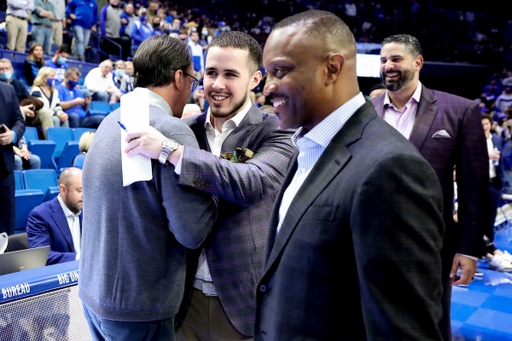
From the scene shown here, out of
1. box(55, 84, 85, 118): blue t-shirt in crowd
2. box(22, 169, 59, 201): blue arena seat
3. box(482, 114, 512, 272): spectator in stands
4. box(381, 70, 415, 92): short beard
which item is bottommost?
box(482, 114, 512, 272): spectator in stands

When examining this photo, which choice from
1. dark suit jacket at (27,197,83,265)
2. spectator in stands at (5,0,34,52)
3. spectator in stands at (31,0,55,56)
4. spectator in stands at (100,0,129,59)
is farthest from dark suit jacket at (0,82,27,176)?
spectator in stands at (100,0,129,59)

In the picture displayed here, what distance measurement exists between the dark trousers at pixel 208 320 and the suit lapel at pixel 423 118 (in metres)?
1.28

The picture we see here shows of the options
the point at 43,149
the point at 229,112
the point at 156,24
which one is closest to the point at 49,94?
the point at 43,149

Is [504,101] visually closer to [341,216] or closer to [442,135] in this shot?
[442,135]

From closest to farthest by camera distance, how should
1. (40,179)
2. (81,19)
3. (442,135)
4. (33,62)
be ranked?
(442,135) < (40,179) < (33,62) < (81,19)

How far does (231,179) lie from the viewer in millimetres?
1435

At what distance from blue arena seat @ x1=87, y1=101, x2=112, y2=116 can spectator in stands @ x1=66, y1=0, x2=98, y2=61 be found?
6.75ft

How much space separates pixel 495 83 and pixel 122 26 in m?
14.0

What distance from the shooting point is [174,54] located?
61.1 inches

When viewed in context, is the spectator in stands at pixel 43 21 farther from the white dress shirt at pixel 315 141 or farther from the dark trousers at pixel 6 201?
the white dress shirt at pixel 315 141

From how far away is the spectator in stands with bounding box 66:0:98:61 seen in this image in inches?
369

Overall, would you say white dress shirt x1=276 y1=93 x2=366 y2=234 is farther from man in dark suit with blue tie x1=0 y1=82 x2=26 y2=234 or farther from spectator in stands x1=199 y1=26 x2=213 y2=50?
spectator in stands x1=199 y1=26 x2=213 y2=50

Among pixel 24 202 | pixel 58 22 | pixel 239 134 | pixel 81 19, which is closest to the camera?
pixel 239 134

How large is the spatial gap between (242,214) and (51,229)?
74.6 inches
